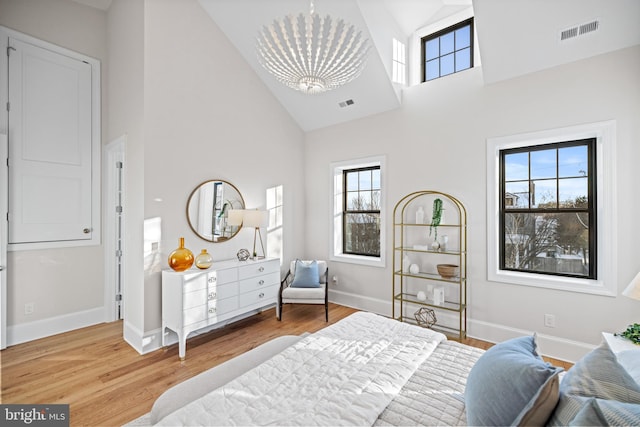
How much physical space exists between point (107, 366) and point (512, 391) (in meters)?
3.13

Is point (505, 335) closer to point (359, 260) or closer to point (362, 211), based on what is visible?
point (359, 260)

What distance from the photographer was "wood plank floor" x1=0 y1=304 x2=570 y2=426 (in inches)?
81.7

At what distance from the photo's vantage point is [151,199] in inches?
115

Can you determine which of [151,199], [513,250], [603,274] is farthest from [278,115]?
[603,274]

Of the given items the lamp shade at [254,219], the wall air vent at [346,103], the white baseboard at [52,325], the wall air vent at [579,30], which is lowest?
the white baseboard at [52,325]

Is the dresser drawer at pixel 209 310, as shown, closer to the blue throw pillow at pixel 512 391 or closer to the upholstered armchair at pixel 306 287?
the upholstered armchair at pixel 306 287

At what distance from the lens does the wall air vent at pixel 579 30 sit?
2.37 m

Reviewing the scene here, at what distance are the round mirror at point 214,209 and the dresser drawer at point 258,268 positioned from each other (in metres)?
0.52

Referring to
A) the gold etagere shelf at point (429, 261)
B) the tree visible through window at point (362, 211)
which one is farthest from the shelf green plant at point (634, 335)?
the tree visible through window at point (362, 211)

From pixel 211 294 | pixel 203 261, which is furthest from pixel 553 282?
pixel 203 261

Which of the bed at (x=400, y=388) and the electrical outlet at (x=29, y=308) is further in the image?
the electrical outlet at (x=29, y=308)

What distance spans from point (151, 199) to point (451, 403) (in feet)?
9.90

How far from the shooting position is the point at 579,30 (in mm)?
2426

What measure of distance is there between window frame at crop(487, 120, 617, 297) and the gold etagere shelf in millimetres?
482
